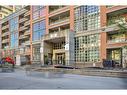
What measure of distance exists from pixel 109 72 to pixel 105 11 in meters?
16.8

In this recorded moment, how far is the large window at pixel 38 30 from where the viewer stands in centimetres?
5055

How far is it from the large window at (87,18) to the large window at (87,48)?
1590 mm

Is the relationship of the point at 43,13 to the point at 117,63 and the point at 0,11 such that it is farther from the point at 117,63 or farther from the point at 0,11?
the point at 0,11

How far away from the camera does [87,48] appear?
38312 mm

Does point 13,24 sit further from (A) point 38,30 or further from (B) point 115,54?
(B) point 115,54

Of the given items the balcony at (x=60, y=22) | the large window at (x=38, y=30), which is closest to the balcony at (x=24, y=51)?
the large window at (x=38, y=30)

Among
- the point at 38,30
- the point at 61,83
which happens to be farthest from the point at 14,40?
the point at 61,83

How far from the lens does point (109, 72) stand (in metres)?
20.8

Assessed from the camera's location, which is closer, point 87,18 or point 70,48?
point 87,18

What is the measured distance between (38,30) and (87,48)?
682 inches

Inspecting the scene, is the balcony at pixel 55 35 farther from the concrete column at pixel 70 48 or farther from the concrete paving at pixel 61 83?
the concrete paving at pixel 61 83

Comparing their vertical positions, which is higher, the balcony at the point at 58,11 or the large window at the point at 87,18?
the balcony at the point at 58,11

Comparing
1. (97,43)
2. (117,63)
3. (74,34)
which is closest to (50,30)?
(74,34)

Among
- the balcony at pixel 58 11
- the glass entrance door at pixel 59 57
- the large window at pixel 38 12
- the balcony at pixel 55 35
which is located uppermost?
the large window at pixel 38 12
